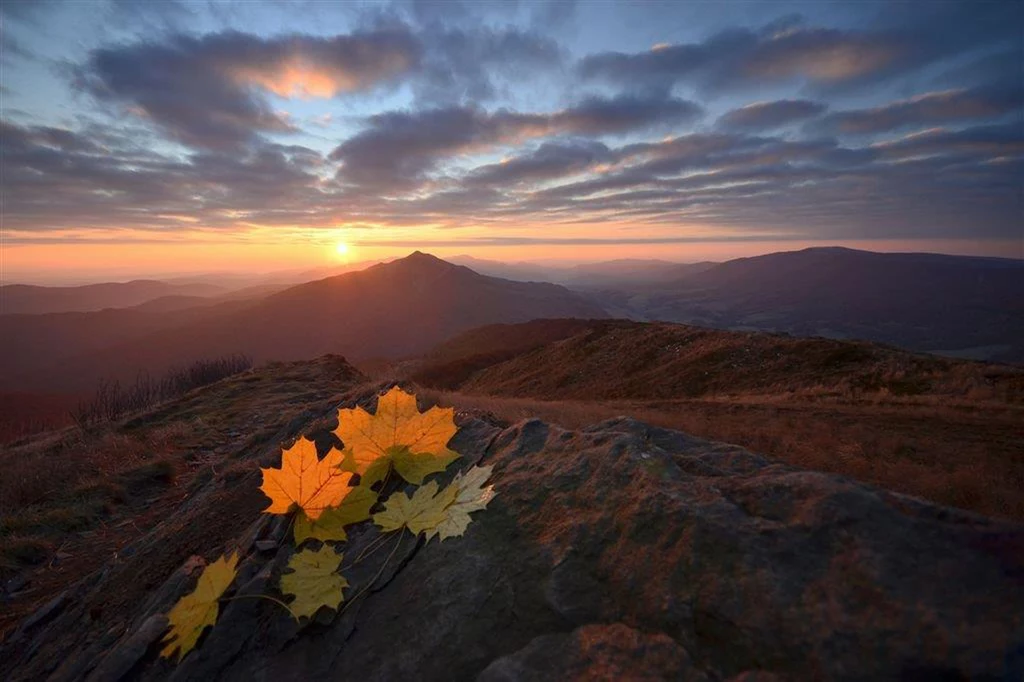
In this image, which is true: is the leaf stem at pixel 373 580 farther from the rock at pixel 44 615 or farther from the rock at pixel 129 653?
the rock at pixel 44 615

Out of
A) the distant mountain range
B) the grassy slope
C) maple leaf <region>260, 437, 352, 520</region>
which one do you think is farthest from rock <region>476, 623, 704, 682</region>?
the distant mountain range

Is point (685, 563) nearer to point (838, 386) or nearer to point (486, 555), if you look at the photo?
point (486, 555)

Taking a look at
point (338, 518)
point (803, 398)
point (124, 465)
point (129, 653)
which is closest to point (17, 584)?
point (124, 465)

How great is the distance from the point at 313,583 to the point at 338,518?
0.34 meters

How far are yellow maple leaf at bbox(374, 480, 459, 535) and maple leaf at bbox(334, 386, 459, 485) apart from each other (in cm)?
15

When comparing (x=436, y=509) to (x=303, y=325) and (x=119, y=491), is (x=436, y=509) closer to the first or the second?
(x=119, y=491)

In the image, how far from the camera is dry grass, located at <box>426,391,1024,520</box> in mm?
7660

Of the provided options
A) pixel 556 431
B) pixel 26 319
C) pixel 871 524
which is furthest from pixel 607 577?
pixel 26 319

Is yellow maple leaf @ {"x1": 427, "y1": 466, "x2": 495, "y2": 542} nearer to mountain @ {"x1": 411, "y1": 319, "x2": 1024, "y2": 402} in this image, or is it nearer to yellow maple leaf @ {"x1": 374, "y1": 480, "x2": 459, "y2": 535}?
yellow maple leaf @ {"x1": 374, "y1": 480, "x2": 459, "y2": 535}

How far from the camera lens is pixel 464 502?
7.67ft

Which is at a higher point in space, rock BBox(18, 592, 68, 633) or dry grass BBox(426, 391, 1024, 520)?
rock BBox(18, 592, 68, 633)

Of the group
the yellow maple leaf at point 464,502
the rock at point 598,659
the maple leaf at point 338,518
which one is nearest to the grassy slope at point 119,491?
the maple leaf at point 338,518

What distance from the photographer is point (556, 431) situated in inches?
122

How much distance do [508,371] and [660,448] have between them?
3272cm
